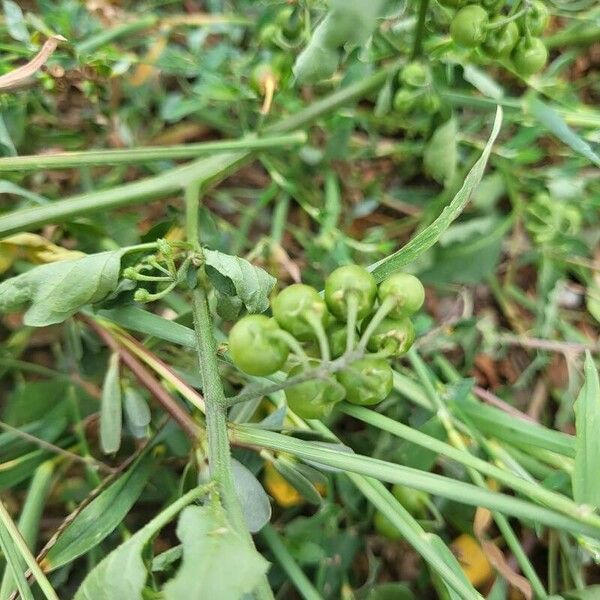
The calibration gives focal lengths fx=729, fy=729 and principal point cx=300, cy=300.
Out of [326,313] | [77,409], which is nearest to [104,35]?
[77,409]

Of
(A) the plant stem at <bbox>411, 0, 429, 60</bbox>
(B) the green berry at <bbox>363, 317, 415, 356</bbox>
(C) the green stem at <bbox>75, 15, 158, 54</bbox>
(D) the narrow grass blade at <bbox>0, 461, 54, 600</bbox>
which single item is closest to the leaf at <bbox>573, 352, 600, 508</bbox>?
(B) the green berry at <bbox>363, 317, 415, 356</bbox>

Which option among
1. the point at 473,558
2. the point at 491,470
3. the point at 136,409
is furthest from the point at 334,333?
the point at 473,558

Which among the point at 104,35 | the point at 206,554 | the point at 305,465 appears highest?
the point at 104,35

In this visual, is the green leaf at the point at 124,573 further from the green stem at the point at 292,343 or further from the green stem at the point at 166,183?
the green stem at the point at 166,183

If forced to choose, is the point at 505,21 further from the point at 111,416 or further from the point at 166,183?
the point at 111,416

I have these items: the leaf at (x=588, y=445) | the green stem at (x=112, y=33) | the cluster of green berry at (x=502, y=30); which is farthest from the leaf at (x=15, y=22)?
the leaf at (x=588, y=445)

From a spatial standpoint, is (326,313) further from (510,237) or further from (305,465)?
(510,237)
